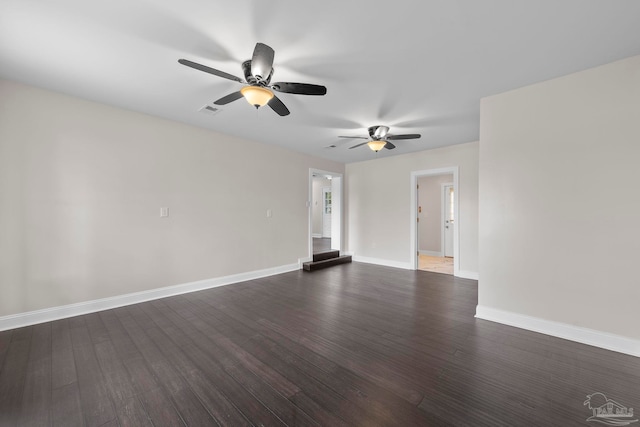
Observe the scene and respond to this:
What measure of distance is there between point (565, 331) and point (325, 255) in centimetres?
448

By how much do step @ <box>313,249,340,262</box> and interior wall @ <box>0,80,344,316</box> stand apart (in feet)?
5.04

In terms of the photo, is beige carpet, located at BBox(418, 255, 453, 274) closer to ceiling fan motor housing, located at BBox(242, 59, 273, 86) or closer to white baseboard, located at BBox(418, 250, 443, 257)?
white baseboard, located at BBox(418, 250, 443, 257)

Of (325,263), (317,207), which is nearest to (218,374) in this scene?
(325,263)

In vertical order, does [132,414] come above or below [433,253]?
below

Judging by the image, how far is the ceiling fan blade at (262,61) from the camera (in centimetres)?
186

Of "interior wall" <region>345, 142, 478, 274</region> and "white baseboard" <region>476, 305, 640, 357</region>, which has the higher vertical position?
"interior wall" <region>345, 142, 478, 274</region>

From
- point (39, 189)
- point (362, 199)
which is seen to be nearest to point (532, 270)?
point (362, 199)

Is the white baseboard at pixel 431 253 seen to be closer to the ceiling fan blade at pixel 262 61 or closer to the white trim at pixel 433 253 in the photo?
the white trim at pixel 433 253

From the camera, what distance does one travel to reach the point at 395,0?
65.1 inches

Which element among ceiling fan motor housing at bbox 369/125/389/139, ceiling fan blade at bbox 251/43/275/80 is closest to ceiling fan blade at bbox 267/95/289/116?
ceiling fan blade at bbox 251/43/275/80

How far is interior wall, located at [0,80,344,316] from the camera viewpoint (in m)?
2.77

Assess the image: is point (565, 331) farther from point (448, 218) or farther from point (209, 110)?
point (448, 218)

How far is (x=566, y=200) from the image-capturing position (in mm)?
2553

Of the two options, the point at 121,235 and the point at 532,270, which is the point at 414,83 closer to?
the point at 532,270
